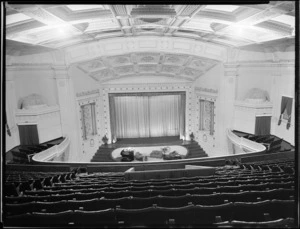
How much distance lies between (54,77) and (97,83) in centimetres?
410

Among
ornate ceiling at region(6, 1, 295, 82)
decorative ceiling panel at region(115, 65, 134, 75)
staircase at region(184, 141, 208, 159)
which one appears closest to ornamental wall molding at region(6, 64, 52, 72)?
ornate ceiling at region(6, 1, 295, 82)

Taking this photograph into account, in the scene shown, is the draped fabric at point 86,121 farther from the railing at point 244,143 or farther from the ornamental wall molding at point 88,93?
the railing at point 244,143

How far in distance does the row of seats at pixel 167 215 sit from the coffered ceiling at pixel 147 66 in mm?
3999

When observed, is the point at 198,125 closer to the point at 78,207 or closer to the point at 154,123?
the point at 78,207

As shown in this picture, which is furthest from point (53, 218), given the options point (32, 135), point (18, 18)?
point (32, 135)

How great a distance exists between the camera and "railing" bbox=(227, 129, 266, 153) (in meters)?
4.57

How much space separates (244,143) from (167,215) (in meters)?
3.48

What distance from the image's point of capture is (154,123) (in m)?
12.3

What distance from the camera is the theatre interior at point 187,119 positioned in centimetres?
198

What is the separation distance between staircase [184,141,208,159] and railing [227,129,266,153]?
6.12 feet

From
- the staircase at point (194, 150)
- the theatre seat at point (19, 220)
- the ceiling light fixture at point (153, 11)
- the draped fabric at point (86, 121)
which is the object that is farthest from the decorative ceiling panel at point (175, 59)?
the theatre seat at point (19, 220)

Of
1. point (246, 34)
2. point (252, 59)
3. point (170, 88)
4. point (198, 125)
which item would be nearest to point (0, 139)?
point (246, 34)

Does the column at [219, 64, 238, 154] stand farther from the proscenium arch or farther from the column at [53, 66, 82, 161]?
the column at [53, 66, 82, 161]

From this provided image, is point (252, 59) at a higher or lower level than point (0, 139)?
higher
